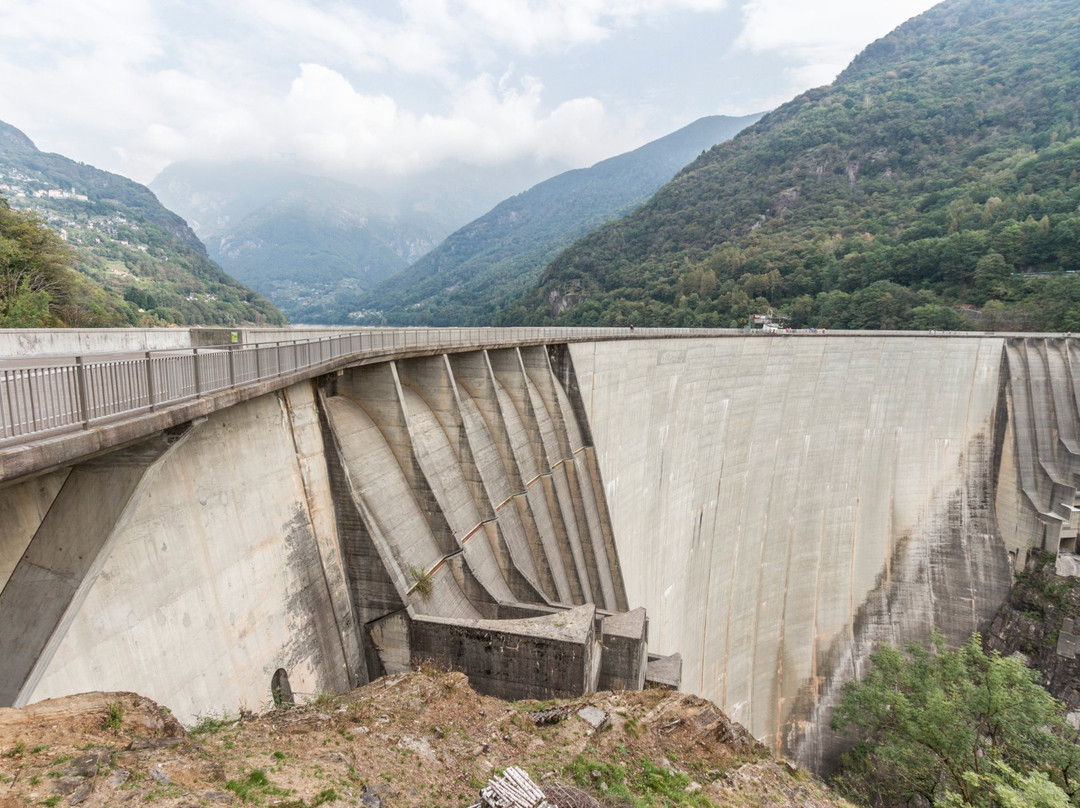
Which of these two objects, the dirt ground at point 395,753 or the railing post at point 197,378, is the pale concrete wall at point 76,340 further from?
the dirt ground at point 395,753

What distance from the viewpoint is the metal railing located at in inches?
158

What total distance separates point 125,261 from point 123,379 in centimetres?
14872

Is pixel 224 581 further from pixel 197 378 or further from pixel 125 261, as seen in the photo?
pixel 125 261

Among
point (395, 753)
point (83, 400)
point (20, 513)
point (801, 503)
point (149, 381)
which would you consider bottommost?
point (801, 503)

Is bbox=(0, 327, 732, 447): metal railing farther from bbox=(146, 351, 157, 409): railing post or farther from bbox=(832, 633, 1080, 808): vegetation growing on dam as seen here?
bbox=(832, 633, 1080, 808): vegetation growing on dam

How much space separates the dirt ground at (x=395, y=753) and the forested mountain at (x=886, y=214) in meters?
48.6

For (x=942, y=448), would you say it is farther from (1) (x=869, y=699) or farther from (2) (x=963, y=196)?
(2) (x=963, y=196)

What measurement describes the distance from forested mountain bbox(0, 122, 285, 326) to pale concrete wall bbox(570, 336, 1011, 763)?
1258 inches

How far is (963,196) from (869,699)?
65190 millimetres

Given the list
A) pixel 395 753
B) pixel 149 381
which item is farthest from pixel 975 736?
pixel 149 381

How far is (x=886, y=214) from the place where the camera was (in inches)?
2795

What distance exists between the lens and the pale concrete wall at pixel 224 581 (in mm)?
5715

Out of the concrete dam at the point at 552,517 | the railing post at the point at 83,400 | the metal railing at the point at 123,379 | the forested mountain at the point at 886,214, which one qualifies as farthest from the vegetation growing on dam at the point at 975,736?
the forested mountain at the point at 886,214

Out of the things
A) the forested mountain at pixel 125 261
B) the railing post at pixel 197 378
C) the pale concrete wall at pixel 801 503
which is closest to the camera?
the railing post at pixel 197 378
